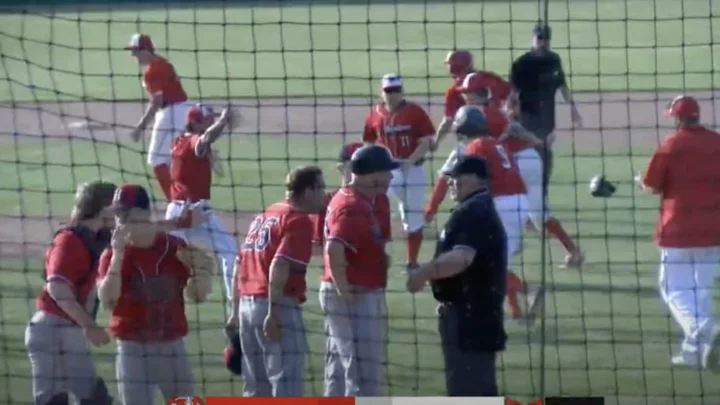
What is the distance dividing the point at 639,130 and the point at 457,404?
10641 millimetres

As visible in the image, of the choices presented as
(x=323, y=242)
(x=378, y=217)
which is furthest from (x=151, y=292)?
(x=378, y=217)

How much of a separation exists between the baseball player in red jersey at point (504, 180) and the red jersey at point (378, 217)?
1.36 meters

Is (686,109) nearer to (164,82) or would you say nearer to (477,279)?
(477,279)

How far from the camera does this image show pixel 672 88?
2039 centimetres

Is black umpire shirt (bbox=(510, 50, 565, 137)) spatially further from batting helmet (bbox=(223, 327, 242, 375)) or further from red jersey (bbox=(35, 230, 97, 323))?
red jersey (bbox=(35, 230, 97, 323))

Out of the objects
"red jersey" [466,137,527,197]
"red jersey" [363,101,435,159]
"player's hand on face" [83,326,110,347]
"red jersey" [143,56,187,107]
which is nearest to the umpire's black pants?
"player's hand on face" [83,326,110,347]

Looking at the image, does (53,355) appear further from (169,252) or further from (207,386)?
→ (207,386)

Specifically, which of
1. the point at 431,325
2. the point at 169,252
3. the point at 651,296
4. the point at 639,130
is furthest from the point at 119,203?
the point at 639,130

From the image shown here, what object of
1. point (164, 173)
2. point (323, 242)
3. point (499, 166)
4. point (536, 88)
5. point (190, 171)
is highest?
point (536, 88)

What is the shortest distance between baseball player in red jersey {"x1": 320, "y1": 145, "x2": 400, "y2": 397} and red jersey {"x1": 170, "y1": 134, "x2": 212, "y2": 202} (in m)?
3.10

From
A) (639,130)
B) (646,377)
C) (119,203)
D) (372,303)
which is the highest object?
(639,130)

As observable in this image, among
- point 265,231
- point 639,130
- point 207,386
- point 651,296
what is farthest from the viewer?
point 639,130

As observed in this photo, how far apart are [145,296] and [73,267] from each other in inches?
15.3

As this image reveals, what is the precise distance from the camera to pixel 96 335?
23.6 ft
